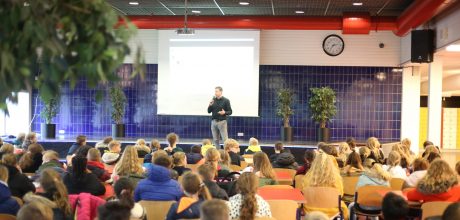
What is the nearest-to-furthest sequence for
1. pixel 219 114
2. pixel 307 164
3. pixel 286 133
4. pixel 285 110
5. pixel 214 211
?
pixel 214 211, pixel 307 164, pixel 219 114, pixel 285 110, pixel 286 133

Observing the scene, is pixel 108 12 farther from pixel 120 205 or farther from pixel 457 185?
pixel 457 185

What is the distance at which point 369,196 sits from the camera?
5941 millimetres

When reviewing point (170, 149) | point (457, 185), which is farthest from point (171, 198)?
point (170, 149)

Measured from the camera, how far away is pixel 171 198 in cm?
486

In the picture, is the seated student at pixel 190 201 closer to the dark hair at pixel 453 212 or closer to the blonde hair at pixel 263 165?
the dark hair at pixel 453 212

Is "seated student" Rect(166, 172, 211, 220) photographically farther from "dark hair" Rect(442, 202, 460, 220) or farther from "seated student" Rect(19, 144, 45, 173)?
"seated student" Rect(19, 144, 45, 173)

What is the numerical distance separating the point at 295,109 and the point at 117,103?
4.88m

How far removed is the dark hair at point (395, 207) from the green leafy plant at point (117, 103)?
11.8 metres

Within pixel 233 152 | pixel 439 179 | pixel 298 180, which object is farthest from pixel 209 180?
pixel 233 152

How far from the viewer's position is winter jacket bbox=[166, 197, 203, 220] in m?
4.09

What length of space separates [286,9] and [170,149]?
5.97 metres

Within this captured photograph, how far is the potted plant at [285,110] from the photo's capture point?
14.2 meters

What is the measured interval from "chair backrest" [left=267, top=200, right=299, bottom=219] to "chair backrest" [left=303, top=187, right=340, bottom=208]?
1.00m

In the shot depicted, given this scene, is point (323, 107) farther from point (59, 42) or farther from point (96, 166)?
point (59, 42)
